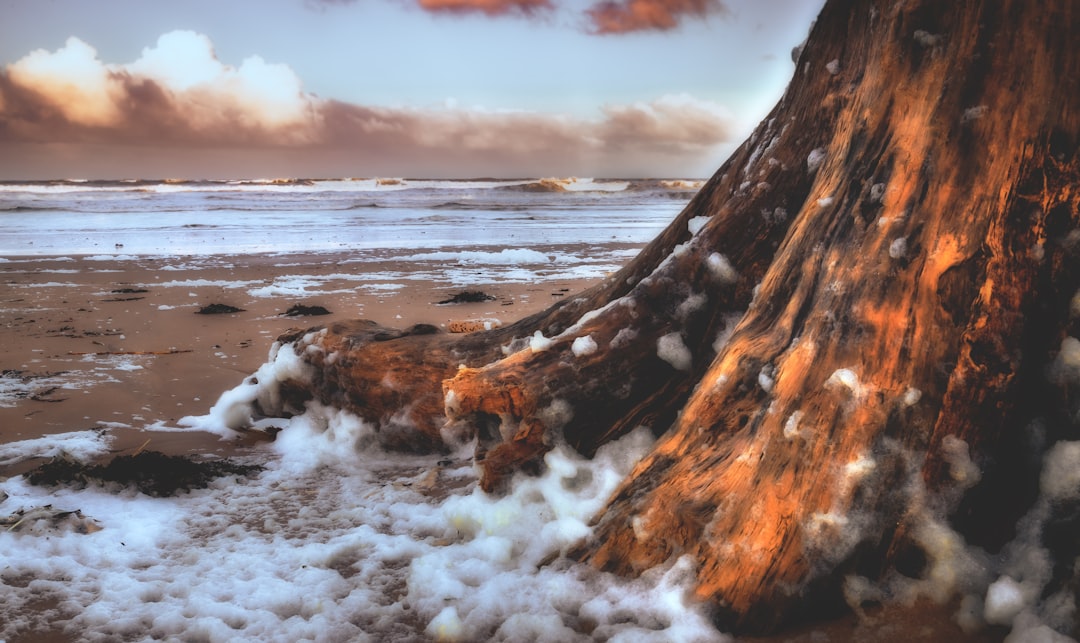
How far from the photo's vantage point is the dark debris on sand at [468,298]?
7.69 m

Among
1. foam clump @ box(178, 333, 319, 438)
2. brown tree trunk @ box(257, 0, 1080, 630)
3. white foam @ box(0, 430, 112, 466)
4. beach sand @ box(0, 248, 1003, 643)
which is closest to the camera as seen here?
brown tree trunk @ box(257, 0, 1080, 630)

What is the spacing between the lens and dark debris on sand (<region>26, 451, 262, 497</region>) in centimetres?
322

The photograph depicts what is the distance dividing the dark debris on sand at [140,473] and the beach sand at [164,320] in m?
0.33

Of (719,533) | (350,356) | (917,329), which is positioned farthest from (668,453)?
(350,356)

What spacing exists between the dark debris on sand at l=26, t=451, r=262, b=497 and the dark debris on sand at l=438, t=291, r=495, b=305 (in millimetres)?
4341

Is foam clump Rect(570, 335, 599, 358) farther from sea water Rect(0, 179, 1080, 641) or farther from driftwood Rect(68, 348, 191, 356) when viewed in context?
driftwood Rect(68, 348, 191, 356)

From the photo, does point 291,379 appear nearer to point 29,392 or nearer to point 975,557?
point 29,392

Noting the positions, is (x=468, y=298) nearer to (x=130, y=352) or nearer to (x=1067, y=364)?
(x=130, y=352)

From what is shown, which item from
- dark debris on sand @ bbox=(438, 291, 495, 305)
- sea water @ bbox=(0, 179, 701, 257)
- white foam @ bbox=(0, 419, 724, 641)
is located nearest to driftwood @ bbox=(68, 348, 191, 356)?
white foam @ bbox=(0, 419, 724, 641)

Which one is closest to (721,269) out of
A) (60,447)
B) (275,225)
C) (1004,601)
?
(1004,601)

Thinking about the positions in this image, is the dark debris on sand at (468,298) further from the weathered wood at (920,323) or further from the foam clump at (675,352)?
the weathered wood at (920,323)

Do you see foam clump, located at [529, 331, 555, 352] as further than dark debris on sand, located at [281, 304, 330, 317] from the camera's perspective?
No

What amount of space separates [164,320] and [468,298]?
9.23 feet

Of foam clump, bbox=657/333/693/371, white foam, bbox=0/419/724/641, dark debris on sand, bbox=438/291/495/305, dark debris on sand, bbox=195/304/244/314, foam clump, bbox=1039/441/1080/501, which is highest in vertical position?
foam clump, bbox=657/333/693/371
